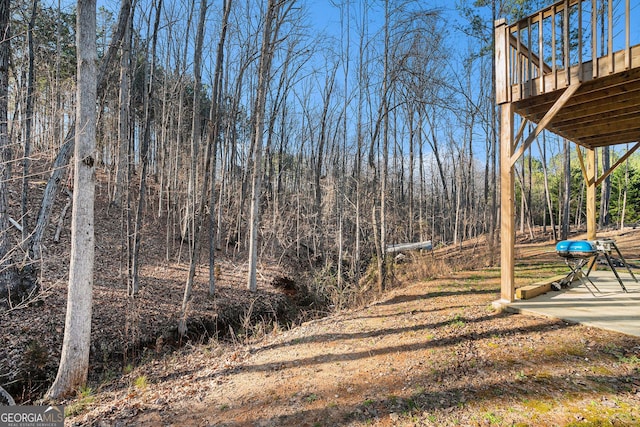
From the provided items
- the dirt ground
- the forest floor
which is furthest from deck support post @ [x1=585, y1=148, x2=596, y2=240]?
the dirt ground

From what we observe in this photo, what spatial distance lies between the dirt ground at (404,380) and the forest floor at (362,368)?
1 cm

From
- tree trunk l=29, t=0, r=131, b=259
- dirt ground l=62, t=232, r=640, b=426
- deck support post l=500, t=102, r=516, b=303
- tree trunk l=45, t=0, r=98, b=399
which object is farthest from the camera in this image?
tree trunk l=29, t=0, r=131, b=259

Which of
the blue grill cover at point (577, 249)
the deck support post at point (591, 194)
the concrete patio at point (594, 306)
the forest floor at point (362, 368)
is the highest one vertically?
the deck support post at point (591, 194)

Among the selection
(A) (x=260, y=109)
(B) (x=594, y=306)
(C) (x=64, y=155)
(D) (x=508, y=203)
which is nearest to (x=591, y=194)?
(B) (x=594, y=306)

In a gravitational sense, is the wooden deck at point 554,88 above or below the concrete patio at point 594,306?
above

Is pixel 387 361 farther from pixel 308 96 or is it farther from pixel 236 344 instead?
pixel 308 96

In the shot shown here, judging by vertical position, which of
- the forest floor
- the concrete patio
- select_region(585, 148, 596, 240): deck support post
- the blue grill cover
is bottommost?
the forest floor

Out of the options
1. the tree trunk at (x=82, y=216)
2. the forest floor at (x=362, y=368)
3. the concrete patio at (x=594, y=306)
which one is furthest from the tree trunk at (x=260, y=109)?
the concrete patio at (x=594, y=306)

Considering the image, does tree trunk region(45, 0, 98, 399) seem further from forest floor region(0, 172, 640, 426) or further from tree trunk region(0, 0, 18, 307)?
tree trunk region(0, 0, 18, 307)

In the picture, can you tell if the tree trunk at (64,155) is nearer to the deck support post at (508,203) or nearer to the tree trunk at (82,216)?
the tree trunk at (82,216)

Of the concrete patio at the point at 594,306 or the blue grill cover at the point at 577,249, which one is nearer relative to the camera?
the concrete patio at the point at 594,306

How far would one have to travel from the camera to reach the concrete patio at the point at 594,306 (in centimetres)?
346

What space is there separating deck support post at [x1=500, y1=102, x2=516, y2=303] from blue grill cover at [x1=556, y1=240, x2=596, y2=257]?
3.06 feet

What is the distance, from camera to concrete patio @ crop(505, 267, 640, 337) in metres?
3.46
